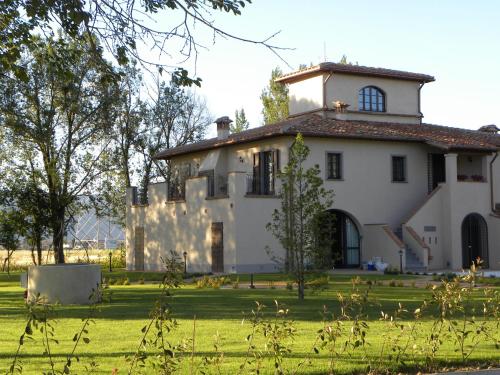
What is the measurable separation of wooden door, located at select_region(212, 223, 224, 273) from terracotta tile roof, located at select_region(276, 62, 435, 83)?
30.5 feet

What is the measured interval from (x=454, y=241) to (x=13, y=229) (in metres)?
22.5

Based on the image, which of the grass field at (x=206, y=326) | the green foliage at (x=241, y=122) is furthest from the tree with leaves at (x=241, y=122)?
the grass field at (x=206, y=326)

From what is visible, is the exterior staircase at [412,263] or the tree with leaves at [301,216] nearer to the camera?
the tree with leaves at [301,216]

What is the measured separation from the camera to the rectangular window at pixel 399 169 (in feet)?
126

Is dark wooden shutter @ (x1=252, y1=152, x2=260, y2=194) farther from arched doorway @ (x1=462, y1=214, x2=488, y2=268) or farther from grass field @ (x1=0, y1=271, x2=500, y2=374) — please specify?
grass field @ (x1=0, y1=271, x2=500, y2=374)

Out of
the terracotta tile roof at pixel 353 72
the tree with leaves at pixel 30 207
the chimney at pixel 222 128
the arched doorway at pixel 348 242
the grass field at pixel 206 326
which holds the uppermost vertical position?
the terracotta tile roof at pixel 353 72

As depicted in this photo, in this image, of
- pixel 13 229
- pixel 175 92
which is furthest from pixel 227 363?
pixel 175 92

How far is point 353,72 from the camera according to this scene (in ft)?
130

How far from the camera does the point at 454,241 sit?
37.1 m

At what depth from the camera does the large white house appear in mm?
35000

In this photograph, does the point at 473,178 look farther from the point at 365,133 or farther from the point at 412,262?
the point at 365,133

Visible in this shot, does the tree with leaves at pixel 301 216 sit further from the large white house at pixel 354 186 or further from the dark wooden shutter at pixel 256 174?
the dark wooden shutter at pixel 256 174

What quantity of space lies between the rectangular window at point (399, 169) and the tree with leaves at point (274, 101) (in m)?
24.5

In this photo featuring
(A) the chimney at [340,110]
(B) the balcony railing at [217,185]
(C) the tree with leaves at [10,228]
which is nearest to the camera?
(B) the balcony railing at [217,185]
